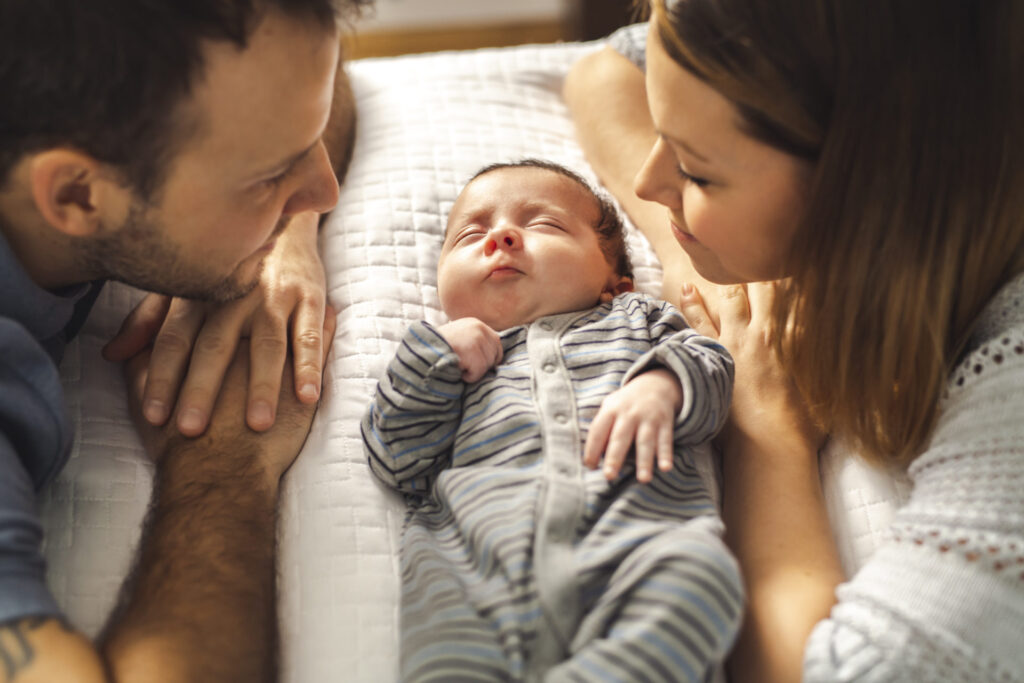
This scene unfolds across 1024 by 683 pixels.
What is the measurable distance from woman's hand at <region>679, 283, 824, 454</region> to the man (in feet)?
1.90

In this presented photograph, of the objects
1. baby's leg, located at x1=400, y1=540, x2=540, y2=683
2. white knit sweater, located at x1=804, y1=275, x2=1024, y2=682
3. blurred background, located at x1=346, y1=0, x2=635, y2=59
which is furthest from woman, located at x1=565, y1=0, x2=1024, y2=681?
blurred background, located at x1=346, y1=0, x2=635, y2=59

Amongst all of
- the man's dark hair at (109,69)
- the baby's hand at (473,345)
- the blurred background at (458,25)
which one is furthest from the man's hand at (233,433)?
the blurred background at (458,25)

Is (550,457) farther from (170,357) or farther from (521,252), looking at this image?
(170,357)

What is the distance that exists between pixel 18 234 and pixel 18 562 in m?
0.41

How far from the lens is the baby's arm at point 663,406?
1.04 metres

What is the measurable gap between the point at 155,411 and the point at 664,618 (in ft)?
2.38

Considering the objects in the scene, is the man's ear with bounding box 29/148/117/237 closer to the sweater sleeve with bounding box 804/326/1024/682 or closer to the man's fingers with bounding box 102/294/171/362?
the man's fingers with bounding box 102/294/171/362

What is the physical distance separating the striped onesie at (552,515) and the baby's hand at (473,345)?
0.02 m

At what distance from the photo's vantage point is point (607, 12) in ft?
10.2

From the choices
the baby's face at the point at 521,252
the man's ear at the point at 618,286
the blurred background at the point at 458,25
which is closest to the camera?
the baby's face at the point at 521,252

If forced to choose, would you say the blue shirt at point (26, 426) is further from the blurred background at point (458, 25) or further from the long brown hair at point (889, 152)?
the blurred background at point (458, 25)

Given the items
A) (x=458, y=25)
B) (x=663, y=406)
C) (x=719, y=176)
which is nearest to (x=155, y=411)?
(x=663, y=406)

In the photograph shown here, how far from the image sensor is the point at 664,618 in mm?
874

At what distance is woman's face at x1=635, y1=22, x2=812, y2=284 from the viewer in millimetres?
993
